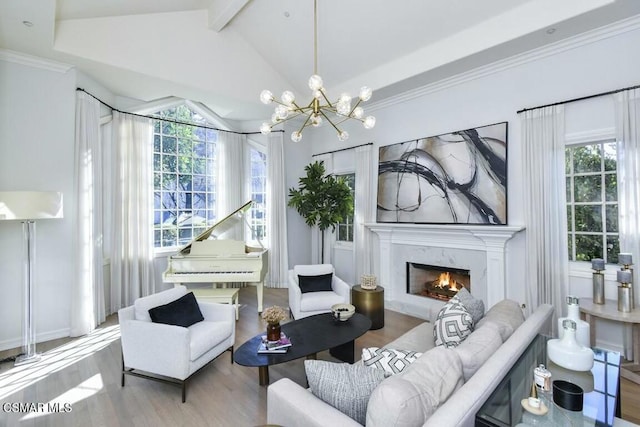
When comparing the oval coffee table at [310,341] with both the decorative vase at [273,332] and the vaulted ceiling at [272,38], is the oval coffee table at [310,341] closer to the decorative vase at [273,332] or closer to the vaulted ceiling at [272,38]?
the decorative vase at [273,332]

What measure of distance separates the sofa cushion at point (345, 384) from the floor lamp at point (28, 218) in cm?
354

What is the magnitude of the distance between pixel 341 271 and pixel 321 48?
13.6 feet

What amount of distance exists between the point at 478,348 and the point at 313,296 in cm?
261

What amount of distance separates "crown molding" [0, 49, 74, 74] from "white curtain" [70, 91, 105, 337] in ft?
1.04

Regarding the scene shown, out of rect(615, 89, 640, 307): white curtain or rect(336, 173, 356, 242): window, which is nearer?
rect(615, 89, 640, 307): white curtain

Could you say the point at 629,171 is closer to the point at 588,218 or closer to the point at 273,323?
the point at 588,218

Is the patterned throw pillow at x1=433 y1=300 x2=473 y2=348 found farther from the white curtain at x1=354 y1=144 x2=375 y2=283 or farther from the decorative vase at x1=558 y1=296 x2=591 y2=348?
the white curtain at x1=354 y1=144 x2=375 y2=283

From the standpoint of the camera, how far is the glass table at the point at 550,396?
1345 millimetres

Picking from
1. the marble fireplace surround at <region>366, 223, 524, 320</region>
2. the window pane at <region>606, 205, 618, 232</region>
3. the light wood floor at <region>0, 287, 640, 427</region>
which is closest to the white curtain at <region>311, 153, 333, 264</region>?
the marble fireplace surround at <region>366, 223, 524, 320</region>

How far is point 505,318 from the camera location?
7.68ft

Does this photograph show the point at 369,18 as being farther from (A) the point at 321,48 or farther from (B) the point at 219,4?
(B) the point at 219,4

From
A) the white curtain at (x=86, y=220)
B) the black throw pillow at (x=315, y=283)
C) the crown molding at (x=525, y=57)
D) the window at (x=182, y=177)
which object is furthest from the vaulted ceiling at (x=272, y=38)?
the black throw pillow at (x=315, y=283)

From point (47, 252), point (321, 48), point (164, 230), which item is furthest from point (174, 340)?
point (321, 48)

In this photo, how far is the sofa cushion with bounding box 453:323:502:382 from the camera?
1682 millimetres
